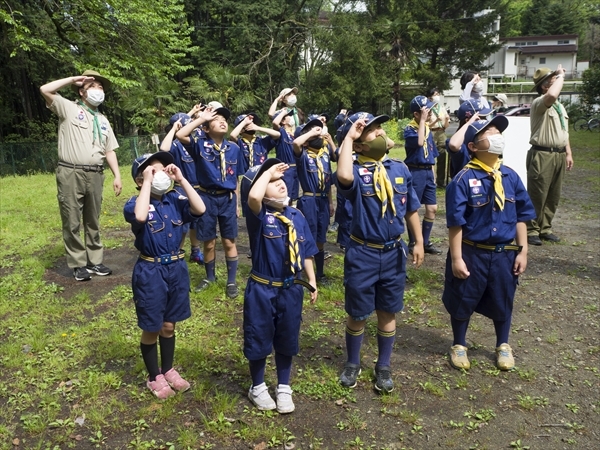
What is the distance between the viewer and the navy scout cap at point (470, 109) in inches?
246

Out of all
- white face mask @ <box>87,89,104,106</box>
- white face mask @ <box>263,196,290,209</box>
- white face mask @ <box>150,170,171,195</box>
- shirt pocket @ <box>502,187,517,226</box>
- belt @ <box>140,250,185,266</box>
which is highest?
white face mask @ <box>87,89,104,106</box>

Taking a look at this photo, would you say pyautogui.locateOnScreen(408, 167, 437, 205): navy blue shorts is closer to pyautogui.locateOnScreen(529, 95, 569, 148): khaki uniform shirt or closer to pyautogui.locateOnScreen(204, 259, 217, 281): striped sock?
pyautogui.locateOnScreen(529, 95, 569, 148): khaki uniform shirt

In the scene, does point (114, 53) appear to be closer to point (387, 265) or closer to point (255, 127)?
point (255, 127)

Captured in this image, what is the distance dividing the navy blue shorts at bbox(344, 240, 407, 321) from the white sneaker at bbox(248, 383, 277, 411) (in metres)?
0.88

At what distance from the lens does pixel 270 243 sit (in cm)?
363

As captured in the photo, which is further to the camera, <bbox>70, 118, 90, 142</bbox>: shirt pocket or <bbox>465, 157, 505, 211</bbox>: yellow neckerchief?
<bbox>70, 118, 90, 142</bbox>: shirt pocket

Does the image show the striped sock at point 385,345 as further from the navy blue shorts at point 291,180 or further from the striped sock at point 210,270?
the navy blue shorts at point 291,180

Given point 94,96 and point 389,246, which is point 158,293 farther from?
point 94,96

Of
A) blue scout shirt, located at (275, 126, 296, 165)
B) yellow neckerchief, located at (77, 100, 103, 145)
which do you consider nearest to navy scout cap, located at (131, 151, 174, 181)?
yellow neckerchief, located at (77, 100, 103, 145)

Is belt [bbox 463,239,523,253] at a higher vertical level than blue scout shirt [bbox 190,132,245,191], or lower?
lower

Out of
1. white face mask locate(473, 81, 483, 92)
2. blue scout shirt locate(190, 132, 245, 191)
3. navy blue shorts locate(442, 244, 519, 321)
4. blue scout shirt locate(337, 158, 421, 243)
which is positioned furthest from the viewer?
white face mask locate(473, 81, 483, 92)

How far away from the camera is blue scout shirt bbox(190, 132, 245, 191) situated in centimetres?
595

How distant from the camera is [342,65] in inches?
1228

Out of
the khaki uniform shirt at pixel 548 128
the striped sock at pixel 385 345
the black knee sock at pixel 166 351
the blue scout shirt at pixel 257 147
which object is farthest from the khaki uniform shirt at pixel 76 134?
the khaki uniform shirt at pixel 548 128
